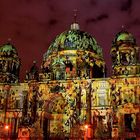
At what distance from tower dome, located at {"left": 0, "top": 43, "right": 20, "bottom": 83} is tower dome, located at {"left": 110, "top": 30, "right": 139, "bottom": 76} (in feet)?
46.2

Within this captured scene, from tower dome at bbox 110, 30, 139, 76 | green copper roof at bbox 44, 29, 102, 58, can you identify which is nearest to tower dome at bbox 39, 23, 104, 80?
green copper roof at bbox 44, 29, 102, 58

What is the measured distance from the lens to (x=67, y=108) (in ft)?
133

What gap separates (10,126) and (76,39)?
16.1 meters

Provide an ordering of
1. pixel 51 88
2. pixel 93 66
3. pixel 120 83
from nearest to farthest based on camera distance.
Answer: pixel 120 83 < pixel 51 88 < pixel 93 66

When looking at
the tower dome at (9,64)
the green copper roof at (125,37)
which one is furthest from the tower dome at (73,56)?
the green copper roof at (125,37)

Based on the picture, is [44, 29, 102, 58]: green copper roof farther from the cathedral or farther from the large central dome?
the cathedral

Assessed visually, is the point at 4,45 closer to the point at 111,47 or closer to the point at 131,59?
the point at 111,47

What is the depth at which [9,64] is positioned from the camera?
4578cm

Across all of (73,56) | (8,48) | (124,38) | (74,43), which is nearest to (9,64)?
(8,48)

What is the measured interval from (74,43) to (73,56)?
2.26m

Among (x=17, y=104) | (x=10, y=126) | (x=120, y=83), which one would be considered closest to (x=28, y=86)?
(x=17, y=104)

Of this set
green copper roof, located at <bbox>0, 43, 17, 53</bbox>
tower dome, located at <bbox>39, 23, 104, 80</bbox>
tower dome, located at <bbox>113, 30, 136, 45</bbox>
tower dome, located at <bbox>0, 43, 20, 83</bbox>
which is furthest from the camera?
green copper roof, located at <bbox>0, 43, 17, 53</bbox>

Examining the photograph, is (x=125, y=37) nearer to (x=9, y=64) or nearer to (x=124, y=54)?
(x=124, y=54)

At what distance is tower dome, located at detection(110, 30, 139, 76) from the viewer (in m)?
39.8
